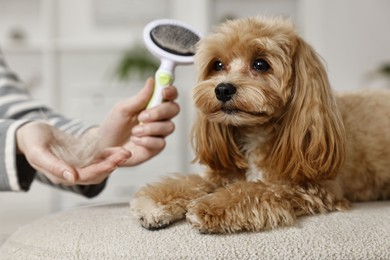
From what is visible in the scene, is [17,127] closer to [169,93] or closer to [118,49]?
[169,93]

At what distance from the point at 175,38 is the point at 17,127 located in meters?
0.43

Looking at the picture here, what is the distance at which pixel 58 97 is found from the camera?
4.21 m

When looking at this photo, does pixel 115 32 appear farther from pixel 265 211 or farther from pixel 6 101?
pixel 265 211

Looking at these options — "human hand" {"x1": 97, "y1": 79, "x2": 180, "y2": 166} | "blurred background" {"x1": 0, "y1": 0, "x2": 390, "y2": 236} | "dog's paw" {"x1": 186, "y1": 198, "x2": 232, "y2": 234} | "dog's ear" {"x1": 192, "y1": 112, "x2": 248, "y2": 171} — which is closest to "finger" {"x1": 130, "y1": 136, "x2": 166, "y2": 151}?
"human hand" {"x1": 97, "y1": 79, "x2": 180, "y2": 166}

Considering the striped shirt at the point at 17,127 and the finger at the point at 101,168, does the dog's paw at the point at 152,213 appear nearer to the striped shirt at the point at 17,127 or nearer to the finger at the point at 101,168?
the finger at the point at 101,168

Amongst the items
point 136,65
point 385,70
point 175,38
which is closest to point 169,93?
point 175,38

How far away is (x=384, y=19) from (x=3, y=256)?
389 centimetres

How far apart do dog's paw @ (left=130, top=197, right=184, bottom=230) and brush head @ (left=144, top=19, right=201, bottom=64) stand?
400 mm

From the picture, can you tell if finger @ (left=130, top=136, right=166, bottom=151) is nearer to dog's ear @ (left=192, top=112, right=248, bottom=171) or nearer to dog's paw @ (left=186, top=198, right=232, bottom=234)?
dog's ear @ (left=192, top=112, right=248, bottom=171)

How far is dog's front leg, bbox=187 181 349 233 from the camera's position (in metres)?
0.92

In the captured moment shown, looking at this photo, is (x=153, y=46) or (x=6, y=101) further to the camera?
(x=6, y=101)

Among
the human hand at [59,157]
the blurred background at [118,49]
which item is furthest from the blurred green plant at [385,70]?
the human hand at [59,157]

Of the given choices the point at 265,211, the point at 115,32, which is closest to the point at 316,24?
the point at 115,32

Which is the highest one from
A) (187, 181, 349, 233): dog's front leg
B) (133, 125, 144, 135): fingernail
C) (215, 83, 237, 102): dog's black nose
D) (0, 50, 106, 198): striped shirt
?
(215, 83, 237, 102): dog's black nose
